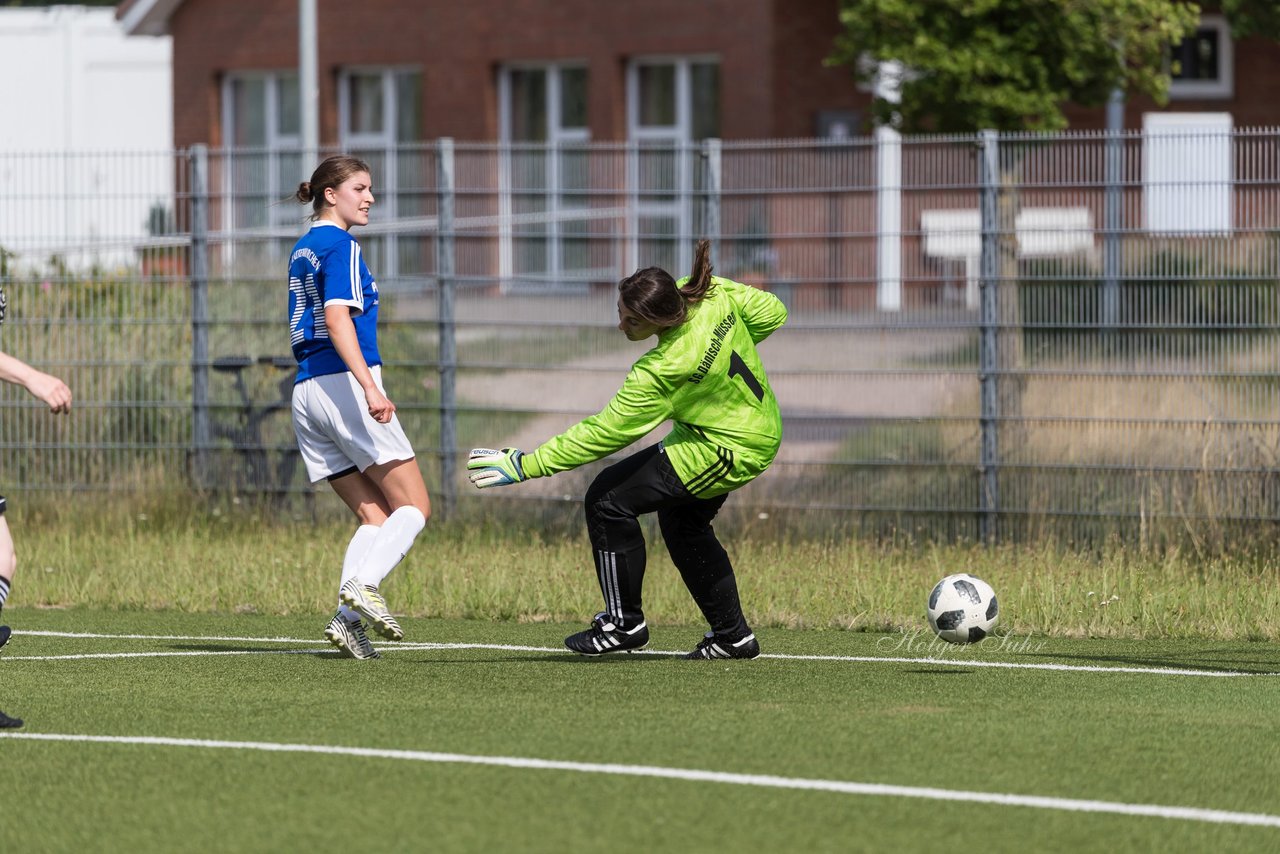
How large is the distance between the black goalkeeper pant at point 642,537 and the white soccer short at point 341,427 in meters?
0.82

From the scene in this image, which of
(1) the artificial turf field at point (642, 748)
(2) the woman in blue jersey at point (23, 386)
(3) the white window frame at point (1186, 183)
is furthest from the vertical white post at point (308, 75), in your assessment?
(2) the woman in blue jersey at point (23, 386)

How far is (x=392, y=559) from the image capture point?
27.0ft

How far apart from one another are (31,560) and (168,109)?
107 feet

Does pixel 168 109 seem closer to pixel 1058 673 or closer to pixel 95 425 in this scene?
pixel 95 425

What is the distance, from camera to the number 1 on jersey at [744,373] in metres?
8.23

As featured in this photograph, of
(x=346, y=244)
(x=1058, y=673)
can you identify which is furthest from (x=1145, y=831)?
(x=346, y=244)

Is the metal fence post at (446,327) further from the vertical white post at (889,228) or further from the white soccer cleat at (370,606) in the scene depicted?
the white soccer cleat at (370,606)

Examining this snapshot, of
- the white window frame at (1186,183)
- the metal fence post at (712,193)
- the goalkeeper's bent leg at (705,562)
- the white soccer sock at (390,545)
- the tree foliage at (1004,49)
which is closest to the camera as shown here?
the white soccer sock at (390,545)

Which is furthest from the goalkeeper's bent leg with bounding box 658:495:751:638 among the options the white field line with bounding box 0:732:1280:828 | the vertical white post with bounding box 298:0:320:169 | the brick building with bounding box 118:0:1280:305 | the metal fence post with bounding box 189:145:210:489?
the brick building with bounding box 118:0:1280:305

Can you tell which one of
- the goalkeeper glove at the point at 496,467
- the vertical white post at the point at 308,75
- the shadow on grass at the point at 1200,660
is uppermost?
the vertical white post at the point at 308,75

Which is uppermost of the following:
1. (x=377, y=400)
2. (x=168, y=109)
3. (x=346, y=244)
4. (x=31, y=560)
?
(x=168, y=109)

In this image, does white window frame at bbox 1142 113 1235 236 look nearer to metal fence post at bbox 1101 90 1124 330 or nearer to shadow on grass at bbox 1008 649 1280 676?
metal fence post at bbox 1101 90 1124 330

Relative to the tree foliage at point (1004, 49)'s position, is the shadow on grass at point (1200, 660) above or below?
below

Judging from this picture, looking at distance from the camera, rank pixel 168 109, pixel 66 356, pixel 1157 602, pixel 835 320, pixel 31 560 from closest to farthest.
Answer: pixel 1157 602
pixel 31 560
pixel 835 320
pixel 66 356
pixel 168 109
